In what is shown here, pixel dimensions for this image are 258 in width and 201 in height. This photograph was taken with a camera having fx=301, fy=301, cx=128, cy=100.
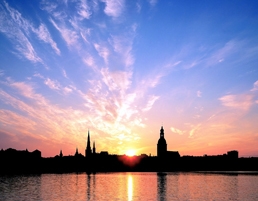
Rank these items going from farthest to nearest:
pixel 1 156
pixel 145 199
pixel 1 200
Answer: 1. pixel 1 156
2. pixel 145 199
3. pixel 1 200

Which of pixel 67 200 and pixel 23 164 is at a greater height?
pixel 23 164

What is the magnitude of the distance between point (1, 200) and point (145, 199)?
22.6 meters

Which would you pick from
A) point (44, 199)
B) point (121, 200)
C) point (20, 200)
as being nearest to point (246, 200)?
point (121, 200)

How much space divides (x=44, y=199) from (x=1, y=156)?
160009mm

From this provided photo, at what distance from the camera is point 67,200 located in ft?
155

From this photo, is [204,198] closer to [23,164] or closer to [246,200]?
[246,200]

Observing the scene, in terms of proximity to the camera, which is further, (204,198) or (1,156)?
(1,156)

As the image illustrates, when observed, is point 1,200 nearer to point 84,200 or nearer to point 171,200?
point 84,200

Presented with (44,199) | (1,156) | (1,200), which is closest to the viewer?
(1,200)

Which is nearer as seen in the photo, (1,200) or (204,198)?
(1,200)

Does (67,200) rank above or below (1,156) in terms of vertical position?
below

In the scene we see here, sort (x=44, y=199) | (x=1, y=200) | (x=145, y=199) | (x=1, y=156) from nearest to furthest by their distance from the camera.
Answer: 1. (x=1, y=200)
2. (x=44, y=199)
3. (x=145, y=199)
4. (x=1, y=156)

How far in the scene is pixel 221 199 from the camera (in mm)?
50312

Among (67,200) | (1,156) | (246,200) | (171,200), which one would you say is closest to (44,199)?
(67,200)
